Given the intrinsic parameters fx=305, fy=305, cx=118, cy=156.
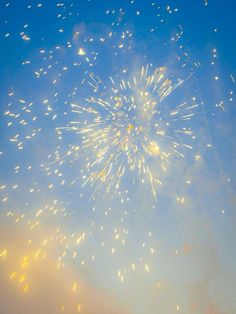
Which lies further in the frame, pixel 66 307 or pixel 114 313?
pixel 66 307

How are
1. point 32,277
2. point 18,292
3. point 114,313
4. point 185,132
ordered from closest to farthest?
point 185,132 < point 114,313 < point 32,277 < point 18,292

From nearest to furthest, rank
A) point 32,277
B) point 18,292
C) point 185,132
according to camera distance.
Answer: point 185,132 → point 32,277 → point 18,292

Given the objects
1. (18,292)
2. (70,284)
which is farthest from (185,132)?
(18,292)

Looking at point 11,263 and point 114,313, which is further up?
point 11,263

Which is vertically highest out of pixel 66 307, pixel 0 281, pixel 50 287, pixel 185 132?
pixel 185 132

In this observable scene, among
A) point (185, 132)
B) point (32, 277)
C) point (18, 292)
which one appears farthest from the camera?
point (18, 292)

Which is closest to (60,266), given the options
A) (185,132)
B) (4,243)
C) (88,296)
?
(88,296)

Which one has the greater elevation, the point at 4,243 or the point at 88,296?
the point at 4,243

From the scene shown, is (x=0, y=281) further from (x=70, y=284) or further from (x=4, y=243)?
(x=70, y=284)

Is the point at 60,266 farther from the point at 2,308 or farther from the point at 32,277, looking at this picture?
the point at 2,308
